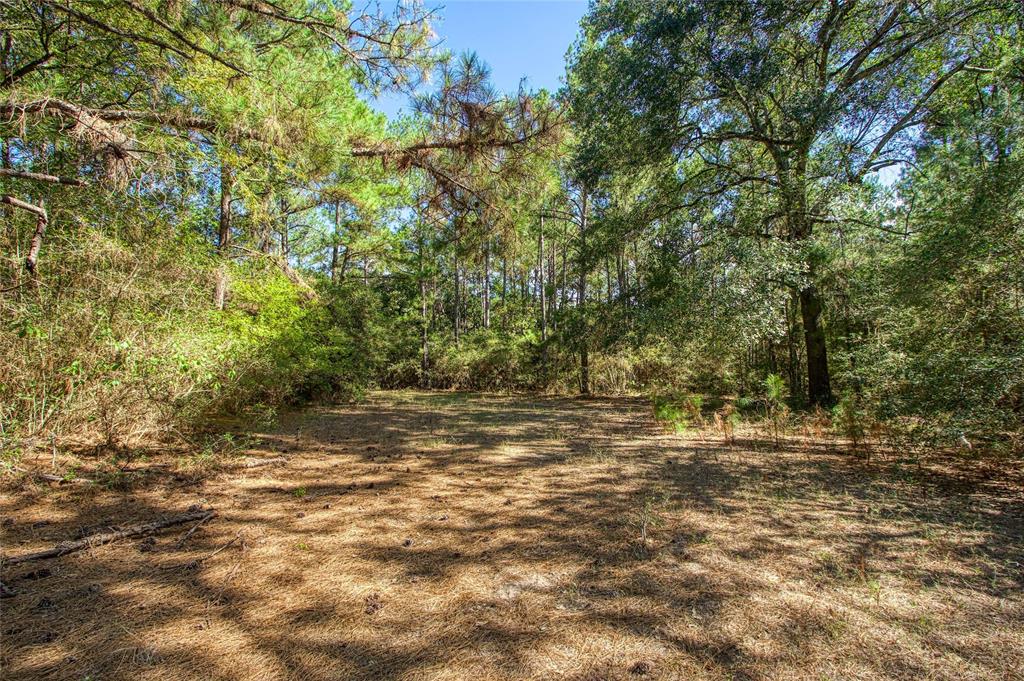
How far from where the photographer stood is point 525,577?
2.52 meters

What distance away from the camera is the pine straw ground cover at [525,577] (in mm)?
1818

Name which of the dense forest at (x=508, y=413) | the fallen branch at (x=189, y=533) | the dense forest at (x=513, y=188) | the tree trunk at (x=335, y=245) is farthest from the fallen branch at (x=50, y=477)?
the tree trunk at (x=335, y=245)

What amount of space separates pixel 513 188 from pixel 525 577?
5.32 metres

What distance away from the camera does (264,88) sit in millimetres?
4438

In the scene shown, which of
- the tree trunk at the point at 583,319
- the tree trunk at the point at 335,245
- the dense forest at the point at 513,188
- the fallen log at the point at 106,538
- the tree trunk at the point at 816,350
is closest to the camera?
the fallen log at the point at 106,538

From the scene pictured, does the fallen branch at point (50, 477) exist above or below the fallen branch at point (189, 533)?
above

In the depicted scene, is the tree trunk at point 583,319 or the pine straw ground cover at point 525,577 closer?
the pine straw ground cover at point 525,577

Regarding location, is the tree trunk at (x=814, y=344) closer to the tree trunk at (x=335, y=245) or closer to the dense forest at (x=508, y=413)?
the dense forest at (x=508, y=413)

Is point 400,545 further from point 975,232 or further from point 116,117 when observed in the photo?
point 975,232

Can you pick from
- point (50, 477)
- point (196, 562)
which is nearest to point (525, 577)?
point (196, 562)

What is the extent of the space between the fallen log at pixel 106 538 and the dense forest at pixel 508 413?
23 millimetres

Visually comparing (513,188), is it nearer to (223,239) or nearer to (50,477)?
(50,477)

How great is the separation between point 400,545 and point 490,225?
15.6 ft

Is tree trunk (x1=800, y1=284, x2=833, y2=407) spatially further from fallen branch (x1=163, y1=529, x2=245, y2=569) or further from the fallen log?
the fallen log
